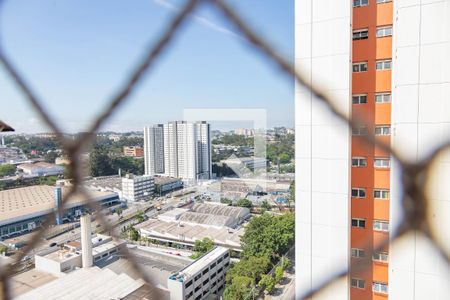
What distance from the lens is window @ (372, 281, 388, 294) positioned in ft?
6.96

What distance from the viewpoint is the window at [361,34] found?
6.44 feet

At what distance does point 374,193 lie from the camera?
2.10 meters

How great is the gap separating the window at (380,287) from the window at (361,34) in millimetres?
1644

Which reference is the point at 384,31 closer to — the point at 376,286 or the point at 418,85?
the point at 418,85

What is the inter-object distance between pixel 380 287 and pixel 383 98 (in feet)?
4.25

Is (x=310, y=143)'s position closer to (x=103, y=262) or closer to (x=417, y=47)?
(x=417, y=47)

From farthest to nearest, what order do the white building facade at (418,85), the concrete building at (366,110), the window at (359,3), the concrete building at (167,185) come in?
the concrete building at (167,185) < the window at (359,3) < the concrete building at (366,110) < the white building facade at (418,85)

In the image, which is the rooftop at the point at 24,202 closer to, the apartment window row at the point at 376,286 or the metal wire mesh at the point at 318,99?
the metal wire mesh at the point at 318,99

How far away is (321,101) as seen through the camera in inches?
6.9

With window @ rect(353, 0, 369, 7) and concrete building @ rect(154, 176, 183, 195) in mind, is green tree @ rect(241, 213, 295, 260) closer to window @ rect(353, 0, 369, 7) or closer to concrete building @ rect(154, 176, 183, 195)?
concrete building @ rect(154, 176, 183, 195)

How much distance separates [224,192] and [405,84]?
11179 millimetres

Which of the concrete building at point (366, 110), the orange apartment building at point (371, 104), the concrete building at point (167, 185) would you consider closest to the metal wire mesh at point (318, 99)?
the concrete building at point (366, 110)

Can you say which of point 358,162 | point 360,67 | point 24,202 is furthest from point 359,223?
point 24,202

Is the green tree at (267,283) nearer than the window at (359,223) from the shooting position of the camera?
No
